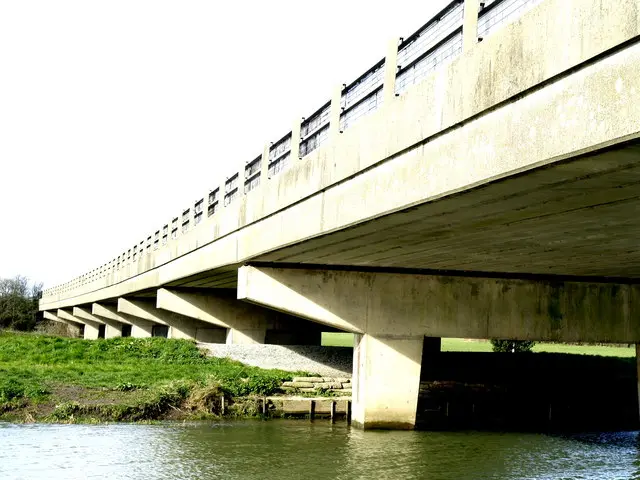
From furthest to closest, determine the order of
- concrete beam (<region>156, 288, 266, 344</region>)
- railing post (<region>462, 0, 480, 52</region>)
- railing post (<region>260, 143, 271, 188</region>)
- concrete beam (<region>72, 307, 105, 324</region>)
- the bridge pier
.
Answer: concrete beam (<region>72, 307, 105, 324</region>)
concrete beam (<region>156, 288, 266, 344</region>)
railing post (<region>260, 143, 271, 188</region>)
the bridge pier
railing post (<region>462, 0, 480, 52</region>)

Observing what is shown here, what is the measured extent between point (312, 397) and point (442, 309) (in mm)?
5114

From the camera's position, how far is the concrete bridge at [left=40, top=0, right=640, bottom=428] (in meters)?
7.58

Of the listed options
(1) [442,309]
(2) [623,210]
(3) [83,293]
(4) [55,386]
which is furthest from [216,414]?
(3) [83,293]

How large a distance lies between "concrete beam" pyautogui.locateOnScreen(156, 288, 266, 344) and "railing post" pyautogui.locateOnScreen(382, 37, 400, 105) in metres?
23.5

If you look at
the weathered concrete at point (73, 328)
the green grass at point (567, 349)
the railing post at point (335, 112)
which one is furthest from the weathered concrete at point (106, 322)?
the railing post at point (335, 112)

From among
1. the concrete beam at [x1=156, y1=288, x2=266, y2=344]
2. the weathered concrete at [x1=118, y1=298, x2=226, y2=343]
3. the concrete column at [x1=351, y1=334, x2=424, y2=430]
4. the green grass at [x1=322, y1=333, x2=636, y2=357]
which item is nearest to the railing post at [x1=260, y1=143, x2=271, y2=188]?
the concrete column at [x1=351, y1=334, x2=424, y2=430]

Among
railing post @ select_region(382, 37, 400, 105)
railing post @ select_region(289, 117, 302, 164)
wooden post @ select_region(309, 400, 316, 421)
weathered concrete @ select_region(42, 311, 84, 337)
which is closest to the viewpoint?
railing post @ select_region(382, 37, 400, 105)

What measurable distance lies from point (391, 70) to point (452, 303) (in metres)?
8.62

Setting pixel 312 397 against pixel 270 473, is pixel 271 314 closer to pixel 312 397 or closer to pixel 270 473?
pixel 312 397

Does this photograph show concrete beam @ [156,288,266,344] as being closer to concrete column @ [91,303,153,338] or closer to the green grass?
concrete column @ [91,303,153,338]

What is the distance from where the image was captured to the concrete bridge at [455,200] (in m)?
7.58

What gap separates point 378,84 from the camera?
41.8 ft

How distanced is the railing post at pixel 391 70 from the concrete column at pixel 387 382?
8.15 metres

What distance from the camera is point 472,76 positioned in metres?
9.19
